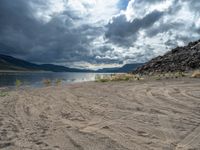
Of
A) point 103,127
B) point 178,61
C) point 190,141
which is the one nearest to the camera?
point 190,141

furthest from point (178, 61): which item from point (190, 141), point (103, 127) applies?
point (190, 141)

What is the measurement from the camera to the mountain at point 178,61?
1527 inches

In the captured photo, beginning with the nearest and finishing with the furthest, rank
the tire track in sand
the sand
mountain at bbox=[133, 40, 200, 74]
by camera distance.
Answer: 1. the tire track in sand
2. the sand
3. mountain at bbox=[133, 40, 200, 74]

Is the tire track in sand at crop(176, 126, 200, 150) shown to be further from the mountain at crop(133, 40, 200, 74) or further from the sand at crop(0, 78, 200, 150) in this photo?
the mountain at crop(133, 40, 200, 74)

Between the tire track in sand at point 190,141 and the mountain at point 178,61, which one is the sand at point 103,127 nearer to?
the tire track in sand at point 190,141

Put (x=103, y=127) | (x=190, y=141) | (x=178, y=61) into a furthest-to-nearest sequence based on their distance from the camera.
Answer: (x=178, y=61), (x=103, y=127), (x=190, y=141)

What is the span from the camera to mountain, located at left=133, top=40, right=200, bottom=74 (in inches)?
1527

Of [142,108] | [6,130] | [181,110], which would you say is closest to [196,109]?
[181,110]

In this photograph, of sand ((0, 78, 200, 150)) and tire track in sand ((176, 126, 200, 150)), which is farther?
sand ((0, 78, 200, 150))

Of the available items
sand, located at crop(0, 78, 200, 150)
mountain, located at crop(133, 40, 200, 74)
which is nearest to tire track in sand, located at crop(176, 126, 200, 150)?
sand, located at crop(0, 78, 200, 150)

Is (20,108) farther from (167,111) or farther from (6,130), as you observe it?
(167,111)

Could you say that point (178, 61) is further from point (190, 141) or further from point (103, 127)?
point (190, 141)

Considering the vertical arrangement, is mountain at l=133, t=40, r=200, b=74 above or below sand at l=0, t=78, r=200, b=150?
above

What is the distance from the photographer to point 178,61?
41781mm
